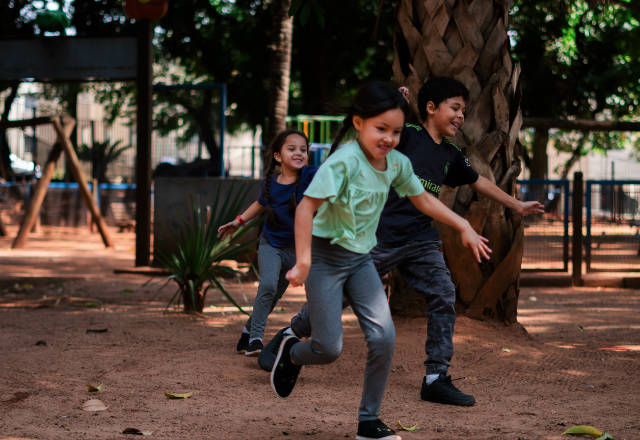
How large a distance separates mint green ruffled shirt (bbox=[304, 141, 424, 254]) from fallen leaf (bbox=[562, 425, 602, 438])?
48.3 inches

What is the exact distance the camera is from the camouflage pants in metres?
3.32

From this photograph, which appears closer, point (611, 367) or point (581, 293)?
point (611, 367)

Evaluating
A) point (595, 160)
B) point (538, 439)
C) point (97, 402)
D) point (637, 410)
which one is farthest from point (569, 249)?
point (595, 160)

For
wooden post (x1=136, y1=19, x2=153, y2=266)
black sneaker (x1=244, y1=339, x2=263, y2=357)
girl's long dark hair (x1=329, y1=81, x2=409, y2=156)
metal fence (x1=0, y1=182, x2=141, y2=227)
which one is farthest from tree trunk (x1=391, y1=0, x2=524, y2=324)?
metal fence (x1=0, y1=182, x2=141, y2=227)

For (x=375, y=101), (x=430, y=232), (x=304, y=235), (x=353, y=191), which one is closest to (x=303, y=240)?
(x=304, y=235)

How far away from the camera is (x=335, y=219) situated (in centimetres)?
266

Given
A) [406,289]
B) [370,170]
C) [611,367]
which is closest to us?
[370,170]

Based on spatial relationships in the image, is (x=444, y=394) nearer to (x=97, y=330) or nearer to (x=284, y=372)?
(x=284, y=372)

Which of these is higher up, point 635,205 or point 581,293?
point 635,205

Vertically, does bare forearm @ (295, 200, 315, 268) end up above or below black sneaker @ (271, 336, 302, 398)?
above

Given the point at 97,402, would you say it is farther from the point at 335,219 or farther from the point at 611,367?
the point at 611,367

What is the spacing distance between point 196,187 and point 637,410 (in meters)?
6.71

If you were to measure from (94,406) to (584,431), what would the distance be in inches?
91.2

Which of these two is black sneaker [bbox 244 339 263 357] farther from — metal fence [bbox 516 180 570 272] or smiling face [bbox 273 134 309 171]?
metal fence [bbox 516 180 570 272]
